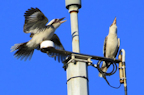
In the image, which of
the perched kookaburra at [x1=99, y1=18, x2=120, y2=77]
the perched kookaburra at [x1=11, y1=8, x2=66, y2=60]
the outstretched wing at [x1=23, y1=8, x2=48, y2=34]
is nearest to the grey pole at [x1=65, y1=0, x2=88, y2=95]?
the perched kookaburra at [x1=11, y1=8, x2=66, y2=60]

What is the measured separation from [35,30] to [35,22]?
0.26 metres

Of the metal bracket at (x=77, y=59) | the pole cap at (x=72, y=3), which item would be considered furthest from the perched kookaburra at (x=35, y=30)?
the metal bracket at (x=77, y=59)

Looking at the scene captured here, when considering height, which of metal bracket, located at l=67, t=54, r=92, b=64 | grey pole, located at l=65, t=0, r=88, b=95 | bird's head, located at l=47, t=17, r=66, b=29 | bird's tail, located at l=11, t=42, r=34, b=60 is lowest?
grey pole, located at l=65, t=0, r=88, b=95

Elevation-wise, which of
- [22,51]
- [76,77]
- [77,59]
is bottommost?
[76,77]

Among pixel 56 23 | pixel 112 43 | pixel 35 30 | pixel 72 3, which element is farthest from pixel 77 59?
pixel 112 43

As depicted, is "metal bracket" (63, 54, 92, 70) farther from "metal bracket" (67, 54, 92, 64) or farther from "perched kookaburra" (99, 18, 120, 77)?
"perched kookaburra" (99, 18, 120, 77)

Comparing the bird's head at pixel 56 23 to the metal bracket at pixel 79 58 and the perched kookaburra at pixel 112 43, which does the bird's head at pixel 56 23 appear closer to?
the perched kookaburra at pixel 112 43

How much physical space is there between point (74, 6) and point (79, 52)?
1454mm

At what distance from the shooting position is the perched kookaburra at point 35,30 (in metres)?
11.5

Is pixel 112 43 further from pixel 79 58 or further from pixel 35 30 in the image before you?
pixel 79 58

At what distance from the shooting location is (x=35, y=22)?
11820 mm

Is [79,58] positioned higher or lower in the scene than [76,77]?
higher

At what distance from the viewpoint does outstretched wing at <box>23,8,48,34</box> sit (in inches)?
460

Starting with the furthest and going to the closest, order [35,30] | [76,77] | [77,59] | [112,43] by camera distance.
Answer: [112,43], [35,30], [77,59], [76,77]
